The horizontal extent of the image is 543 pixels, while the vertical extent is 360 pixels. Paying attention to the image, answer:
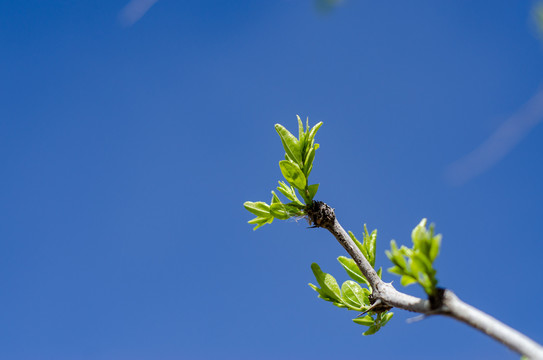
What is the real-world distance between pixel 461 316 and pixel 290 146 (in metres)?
0.98

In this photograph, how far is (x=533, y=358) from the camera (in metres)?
1.05

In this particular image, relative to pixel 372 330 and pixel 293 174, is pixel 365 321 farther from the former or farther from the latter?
pixel 293 174

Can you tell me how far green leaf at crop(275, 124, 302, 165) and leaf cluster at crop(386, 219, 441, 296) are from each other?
704 mm

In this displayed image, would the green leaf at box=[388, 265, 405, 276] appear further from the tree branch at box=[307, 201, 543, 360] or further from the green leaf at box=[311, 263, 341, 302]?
the green leaf at box=[311, 263, 341, 302]

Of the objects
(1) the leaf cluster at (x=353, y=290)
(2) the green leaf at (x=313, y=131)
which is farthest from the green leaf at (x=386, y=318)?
(2) the green leaf at (x=313, y=131)

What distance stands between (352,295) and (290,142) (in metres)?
0.76

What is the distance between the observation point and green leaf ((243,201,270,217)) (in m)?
1.97

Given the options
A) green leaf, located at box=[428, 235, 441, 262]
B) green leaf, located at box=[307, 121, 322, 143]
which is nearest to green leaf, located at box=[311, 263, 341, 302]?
green leaf, located at box=[307, 121, 322, 143]

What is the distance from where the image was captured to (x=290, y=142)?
1.90 m

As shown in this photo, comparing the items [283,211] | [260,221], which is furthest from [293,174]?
[260,221]

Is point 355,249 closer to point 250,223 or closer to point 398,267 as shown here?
point 398,267

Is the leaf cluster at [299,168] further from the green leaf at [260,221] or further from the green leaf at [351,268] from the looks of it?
the green leaf at [351,268]

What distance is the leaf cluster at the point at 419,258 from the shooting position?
128 centimetres

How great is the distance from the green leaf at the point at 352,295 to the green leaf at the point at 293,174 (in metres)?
0.51
